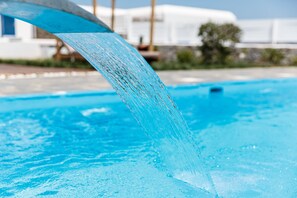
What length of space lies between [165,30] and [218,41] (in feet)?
16.1

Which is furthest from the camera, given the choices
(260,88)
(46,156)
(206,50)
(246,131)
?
(206,50)

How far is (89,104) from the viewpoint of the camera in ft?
24.8

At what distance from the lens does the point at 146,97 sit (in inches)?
144

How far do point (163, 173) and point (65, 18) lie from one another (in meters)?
1.98

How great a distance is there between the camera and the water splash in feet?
10.9

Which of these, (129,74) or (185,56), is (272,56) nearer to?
(185,56)

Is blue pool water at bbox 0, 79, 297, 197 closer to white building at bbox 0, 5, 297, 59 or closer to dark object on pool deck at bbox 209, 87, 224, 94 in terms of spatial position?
dark object on pool deck at bbox 209, 87, 224, 94

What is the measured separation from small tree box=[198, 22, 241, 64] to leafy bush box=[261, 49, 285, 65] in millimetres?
1491

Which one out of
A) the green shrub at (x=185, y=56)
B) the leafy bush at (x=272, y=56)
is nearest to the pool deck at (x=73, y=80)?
the leafy bush at (x=272, y=56)

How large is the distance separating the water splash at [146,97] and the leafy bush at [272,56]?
11.9 m

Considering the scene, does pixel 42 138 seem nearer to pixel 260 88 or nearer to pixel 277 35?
pixel 260 88

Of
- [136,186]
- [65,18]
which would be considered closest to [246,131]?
[136,186]

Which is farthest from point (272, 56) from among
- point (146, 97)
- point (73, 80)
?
point (146, 97)

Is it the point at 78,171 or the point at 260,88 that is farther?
the point at 260,88
